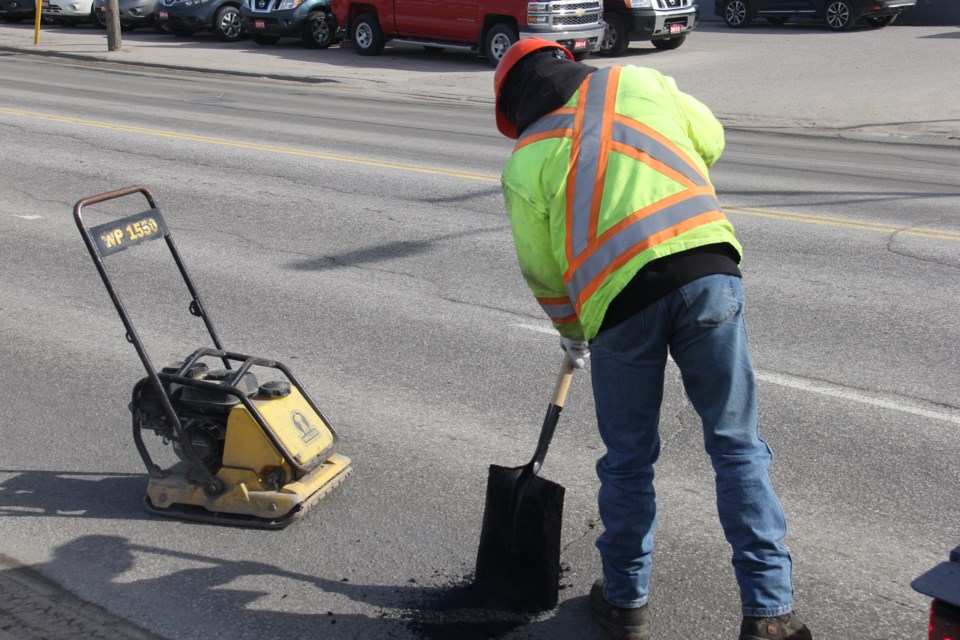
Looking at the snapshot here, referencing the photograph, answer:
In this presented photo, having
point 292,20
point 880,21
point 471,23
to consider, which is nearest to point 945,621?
point 471,23

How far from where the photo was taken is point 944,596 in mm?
2164

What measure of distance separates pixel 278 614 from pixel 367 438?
1.37m

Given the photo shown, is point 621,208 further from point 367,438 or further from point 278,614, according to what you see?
point 367,438

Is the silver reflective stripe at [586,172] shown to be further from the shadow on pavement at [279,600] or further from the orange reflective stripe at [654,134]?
the shadow on pavement at [279,600]

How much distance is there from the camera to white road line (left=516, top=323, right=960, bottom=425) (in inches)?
197

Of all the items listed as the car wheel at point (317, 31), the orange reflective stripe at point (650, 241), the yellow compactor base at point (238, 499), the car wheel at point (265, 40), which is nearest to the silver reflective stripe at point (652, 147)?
the orange reflective stripe at point (650, 241)

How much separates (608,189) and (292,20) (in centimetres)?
2140

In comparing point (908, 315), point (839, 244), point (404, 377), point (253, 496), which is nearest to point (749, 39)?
point (839, 244)

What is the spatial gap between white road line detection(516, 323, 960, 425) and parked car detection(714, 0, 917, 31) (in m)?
20.6

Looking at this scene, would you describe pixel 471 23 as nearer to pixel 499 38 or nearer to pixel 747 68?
pixel 499 38

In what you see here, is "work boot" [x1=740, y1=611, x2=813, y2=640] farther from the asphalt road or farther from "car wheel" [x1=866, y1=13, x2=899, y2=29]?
"car wheel" [x1=866, y1=13, x2=899, y2=29]

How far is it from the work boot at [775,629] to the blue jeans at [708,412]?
2 centimetres

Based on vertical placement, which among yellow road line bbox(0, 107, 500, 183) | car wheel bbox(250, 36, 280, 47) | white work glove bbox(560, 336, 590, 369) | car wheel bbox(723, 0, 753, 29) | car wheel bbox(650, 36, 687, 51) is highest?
A: car wheel bbox(723, 0, 753, 29)

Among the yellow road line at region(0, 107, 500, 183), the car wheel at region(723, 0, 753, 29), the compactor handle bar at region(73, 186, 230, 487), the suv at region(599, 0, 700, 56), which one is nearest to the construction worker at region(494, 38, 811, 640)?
the compactor handle bar at region(73, 186, 230, 487)
